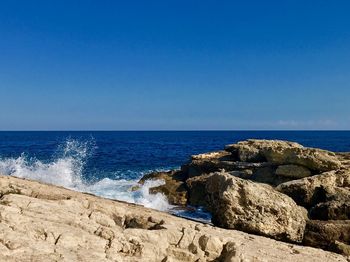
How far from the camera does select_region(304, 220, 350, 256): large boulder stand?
48.6 ft

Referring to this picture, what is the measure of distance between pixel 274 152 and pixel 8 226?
71.3 ft

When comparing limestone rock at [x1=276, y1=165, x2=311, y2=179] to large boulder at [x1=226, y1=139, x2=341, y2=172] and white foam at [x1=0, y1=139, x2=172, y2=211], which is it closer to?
large boulder at [x1=226, y1=139, x2=341, y2=172]

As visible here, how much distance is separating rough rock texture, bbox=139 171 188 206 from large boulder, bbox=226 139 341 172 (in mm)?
5504

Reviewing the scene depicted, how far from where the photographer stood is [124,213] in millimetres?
13125

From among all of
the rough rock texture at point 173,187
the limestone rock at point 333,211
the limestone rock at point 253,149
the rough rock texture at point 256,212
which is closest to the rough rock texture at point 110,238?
the rough rock texture at point 256,212

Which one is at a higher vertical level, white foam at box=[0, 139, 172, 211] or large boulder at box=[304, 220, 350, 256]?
large boulder at box=[304, 220, 350, 256]

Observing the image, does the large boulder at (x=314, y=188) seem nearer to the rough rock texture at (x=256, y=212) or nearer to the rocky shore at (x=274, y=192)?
the rocky shore at (x=274, y=192)

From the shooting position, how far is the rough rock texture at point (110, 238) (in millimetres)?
8992

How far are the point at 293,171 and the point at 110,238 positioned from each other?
1783cm

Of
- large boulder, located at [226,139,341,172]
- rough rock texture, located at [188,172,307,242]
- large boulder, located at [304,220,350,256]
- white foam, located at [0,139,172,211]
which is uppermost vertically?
large boulder, located at [226,139,341,172]

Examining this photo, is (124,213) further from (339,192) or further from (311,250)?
(339,192)

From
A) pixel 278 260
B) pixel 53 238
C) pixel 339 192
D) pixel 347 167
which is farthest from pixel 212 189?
pixel 347 167

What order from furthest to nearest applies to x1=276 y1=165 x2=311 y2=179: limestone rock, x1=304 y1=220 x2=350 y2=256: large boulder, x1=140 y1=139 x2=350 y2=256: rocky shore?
x1=276 y1=165 x2=311 y2=179: limestone rock < x1=140 y1=139 x2=350 y2=256: rocky shore < x1=304 y1=220 x2=350 y2=256: large boulder

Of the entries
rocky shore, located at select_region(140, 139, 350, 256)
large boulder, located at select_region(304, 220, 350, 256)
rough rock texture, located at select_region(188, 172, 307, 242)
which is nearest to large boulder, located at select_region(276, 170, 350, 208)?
rocky shore, located at select_region(140, 139, 350, 256)
